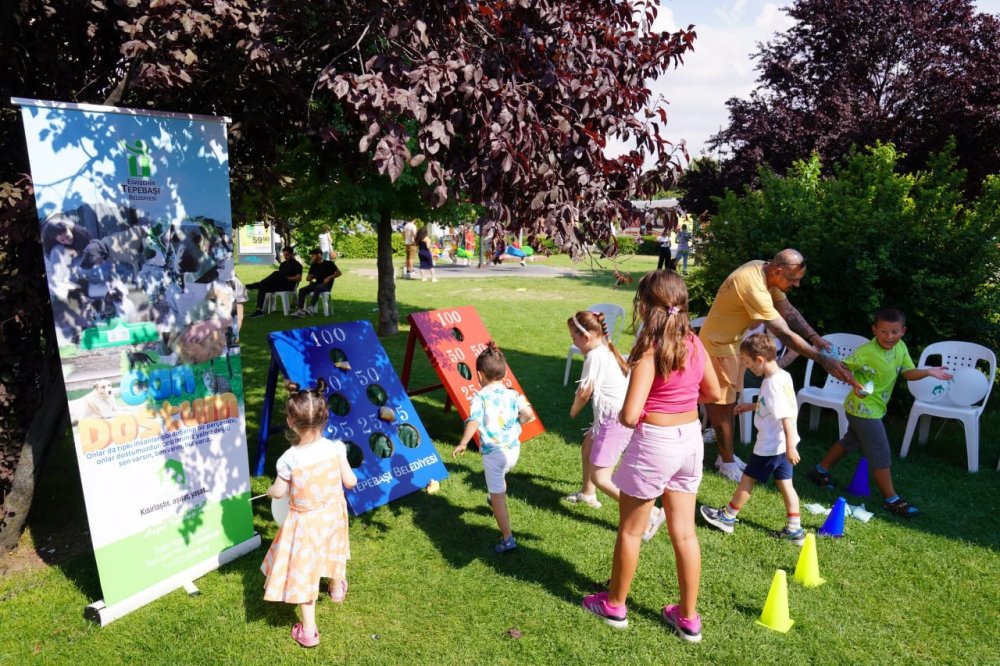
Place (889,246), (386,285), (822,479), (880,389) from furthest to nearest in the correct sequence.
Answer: (386,285) → (889,246) → (822,479) → (880,389)

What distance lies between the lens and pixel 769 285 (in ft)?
17.5

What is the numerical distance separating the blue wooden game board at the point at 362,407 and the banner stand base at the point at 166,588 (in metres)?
0.81

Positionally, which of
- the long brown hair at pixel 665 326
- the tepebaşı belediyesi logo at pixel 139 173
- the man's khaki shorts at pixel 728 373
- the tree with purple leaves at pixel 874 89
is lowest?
the man's khaki shorts at pixel 728 373

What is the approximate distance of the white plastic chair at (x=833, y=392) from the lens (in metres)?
6.39

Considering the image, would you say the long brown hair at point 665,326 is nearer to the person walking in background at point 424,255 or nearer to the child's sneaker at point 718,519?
the child's sneaker at point 718,519

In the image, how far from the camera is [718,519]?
15.2 feet

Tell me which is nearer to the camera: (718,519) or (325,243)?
(718,519)

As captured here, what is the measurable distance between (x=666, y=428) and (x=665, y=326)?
509mm

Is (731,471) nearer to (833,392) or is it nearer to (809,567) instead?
(809,567)

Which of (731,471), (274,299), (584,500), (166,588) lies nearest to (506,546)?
(584,500)

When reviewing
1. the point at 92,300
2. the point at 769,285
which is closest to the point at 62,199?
the point at 92,300

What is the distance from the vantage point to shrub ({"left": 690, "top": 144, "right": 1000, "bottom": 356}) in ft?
22.0

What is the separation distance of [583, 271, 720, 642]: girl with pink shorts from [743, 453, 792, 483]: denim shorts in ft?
4.66

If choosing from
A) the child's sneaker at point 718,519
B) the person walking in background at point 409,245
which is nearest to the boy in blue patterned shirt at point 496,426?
the child's sneaker at point 718,519
